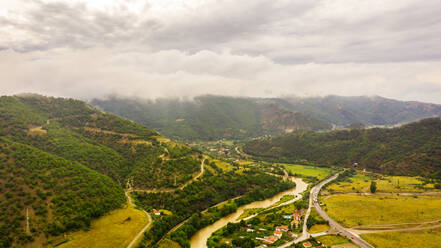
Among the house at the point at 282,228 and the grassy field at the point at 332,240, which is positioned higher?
the house at the point at 282,228

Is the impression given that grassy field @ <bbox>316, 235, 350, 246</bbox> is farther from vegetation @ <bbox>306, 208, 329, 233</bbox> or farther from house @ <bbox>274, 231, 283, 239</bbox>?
house @ <bbox>274, 231, 283, 239</bbox>

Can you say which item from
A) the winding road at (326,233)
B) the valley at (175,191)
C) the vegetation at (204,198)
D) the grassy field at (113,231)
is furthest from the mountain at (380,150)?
the grassy field at (113,231)

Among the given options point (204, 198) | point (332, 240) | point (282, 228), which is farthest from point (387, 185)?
point (204, 198)

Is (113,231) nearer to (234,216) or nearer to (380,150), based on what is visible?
(234,216)

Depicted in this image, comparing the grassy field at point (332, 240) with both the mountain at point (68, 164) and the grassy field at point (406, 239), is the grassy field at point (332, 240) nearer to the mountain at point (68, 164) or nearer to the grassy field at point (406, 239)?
the grassy field at point (406, 239)

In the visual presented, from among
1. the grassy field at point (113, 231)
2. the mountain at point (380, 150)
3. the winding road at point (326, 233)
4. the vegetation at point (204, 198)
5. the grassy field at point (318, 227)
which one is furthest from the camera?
the mountain at point (380, 150)

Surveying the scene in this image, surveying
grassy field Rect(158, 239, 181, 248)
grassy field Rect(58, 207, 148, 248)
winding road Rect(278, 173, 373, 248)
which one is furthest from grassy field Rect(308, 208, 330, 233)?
grassy field Rect(58, 207, 148, 248)

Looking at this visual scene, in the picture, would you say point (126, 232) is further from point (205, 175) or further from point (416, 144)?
point (416, 144)
